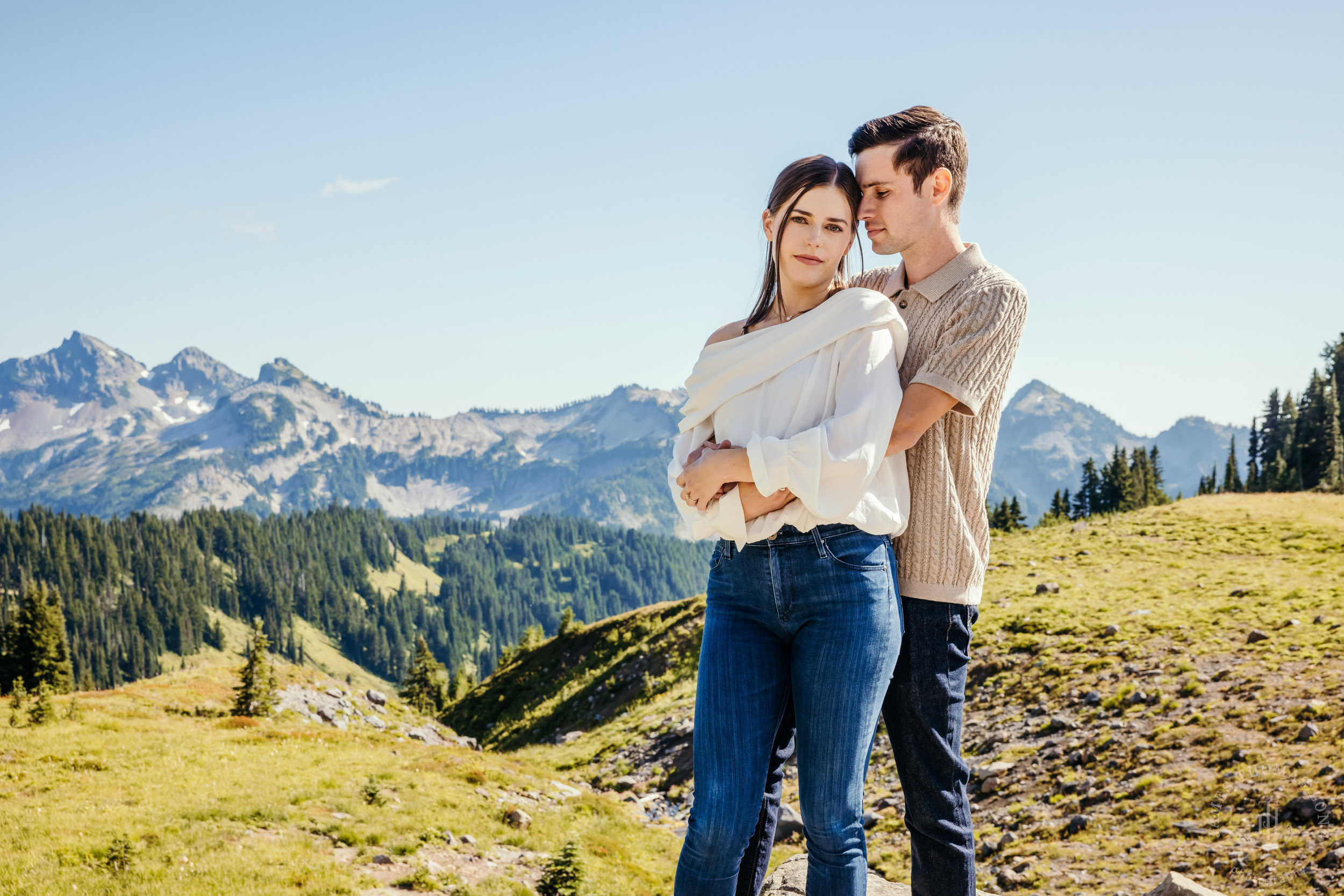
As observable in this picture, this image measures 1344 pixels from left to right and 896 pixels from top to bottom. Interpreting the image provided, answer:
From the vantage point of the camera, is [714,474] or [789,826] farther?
[789,826]

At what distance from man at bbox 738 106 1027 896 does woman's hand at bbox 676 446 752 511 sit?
0.90 m

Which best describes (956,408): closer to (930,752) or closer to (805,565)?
(805,565)

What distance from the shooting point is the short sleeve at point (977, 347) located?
11.7ft

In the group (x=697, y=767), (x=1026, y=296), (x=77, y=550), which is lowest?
(x=77, y=550)

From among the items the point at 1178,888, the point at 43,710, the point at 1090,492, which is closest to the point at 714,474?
the point at 1178,888

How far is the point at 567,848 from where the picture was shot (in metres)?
9.51

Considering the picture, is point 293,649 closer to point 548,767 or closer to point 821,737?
point 548,767

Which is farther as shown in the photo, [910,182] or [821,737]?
[910,182]

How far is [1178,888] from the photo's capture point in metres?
6.02

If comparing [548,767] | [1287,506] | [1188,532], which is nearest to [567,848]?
[548,767]

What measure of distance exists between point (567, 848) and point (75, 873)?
5.56 metres

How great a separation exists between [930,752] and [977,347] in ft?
6.45

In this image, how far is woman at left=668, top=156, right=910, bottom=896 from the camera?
11.0ft

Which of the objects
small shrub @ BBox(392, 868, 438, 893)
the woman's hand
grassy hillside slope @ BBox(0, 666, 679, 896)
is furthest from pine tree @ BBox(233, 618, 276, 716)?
the woman's hand
